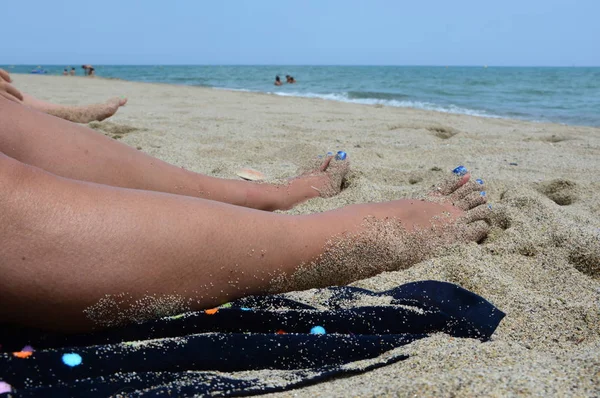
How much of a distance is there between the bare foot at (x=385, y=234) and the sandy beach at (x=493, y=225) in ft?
0.17

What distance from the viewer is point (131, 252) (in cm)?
88

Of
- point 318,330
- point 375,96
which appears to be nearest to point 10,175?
point 318,330

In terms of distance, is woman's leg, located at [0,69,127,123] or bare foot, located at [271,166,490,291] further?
woman's leg, located at [0,69,127,123]

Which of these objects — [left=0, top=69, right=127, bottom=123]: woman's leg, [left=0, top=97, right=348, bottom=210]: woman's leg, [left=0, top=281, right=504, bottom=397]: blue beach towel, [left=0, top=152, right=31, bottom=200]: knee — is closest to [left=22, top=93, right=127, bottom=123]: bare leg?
[left=0, top=69, right=127, bottom=123]: woman's leg

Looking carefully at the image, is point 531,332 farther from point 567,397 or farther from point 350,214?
point 350,214

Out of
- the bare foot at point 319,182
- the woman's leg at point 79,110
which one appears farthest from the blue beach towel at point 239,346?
the woman's leg at point 79,110

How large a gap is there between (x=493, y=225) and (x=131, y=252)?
124 cm

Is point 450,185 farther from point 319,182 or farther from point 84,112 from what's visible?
point 84,112

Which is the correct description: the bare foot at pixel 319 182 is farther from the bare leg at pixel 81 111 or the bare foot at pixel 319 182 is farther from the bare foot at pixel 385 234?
the bare leg at pixel 81 111

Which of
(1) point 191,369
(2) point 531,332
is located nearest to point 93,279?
(1) point 191,369

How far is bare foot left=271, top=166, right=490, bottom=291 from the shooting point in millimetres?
1206

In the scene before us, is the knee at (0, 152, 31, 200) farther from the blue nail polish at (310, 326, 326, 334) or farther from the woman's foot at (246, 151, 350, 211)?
the woman's foot at (246, 151, 350, 211)

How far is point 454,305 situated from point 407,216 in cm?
45

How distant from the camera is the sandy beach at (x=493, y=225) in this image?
79 centimetres
